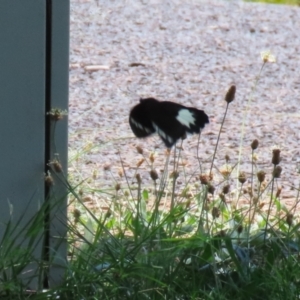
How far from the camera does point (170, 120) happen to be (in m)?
2.59

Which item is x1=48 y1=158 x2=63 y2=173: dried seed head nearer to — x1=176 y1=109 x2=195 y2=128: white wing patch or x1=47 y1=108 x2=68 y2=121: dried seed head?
x1=47 y1=108 x2=68 y2=121: dried seed head

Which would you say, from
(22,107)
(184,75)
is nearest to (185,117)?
(22,107)

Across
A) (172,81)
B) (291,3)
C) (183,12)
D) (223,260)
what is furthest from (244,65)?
(223,260)

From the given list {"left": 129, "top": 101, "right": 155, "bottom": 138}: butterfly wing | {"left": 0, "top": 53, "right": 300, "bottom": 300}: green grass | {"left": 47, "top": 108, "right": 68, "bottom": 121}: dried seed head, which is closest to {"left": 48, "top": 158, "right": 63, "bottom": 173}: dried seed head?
{"left": 0, "top": 53, "right": 300, "bottom": 300}: green grass

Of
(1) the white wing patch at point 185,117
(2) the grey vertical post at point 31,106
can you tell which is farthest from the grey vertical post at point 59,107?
(1) the white wing patch at point 185,117

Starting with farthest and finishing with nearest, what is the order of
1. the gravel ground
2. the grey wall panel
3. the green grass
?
the gravel ground
the grey wall panel
the green grass

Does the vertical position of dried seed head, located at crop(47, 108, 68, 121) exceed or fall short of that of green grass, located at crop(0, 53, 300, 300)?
it exceeds it

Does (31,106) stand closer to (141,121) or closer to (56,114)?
(56,114)

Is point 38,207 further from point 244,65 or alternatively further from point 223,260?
point 244,65

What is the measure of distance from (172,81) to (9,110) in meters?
3.33

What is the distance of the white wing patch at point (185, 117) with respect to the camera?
2590 mm

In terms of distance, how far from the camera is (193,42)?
22.8 feet

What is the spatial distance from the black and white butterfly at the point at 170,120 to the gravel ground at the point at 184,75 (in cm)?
69

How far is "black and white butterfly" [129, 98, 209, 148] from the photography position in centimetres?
259
